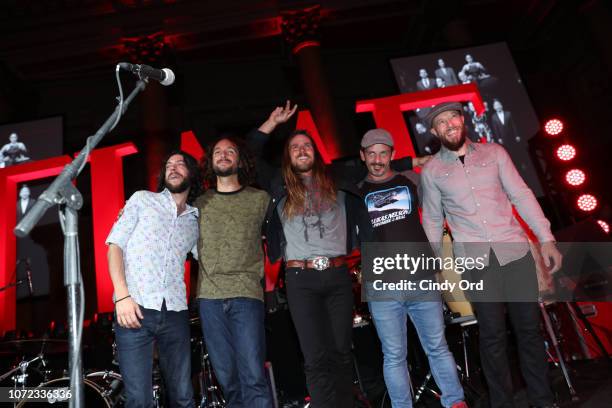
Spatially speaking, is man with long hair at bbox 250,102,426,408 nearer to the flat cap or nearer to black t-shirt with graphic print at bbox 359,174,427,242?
black t-shirt with graphic print at bbox 359,174,427,242

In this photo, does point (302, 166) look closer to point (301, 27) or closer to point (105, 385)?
point (105, 385)

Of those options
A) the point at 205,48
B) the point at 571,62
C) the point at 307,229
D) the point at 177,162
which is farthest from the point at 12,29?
the point at 571,62

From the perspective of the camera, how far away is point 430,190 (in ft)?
9.46

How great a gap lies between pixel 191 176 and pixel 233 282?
777 millimetres

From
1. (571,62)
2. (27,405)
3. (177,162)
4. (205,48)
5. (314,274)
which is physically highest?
(205,48)

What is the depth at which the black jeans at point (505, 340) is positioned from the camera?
245 centimetres

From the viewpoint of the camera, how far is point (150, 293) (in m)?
2.38

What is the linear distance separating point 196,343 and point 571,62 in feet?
31.9

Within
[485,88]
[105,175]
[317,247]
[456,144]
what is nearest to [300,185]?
[317,247]

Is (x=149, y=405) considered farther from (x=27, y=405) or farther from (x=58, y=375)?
(x=27, y=405)

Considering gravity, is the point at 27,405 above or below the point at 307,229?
below

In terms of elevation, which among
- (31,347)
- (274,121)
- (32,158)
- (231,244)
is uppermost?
(32,158)

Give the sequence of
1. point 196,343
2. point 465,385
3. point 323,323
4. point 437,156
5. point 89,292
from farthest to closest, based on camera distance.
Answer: point 89,292
point 196,343
point 465,385
point 437,156
point 323,323

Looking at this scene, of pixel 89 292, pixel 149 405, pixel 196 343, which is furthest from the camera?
pixel 89 292
